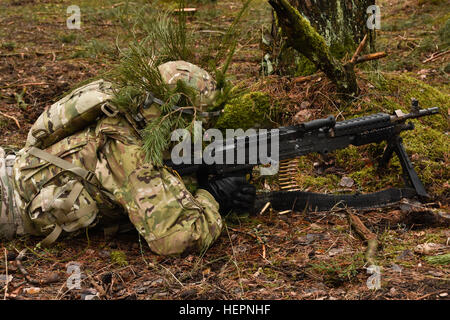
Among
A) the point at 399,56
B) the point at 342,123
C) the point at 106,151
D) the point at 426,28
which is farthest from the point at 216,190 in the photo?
the point at 426,28

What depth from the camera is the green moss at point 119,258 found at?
3350 millimetres

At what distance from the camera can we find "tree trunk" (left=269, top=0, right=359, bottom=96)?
4.07 metres

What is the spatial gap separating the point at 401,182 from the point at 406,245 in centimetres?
114

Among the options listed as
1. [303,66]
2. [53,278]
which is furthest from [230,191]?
[303,66]

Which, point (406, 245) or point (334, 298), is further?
point (406, 245)

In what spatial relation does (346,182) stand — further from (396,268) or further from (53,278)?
(53,278)

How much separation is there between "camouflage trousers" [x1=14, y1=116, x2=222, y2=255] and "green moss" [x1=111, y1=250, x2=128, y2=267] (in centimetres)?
23

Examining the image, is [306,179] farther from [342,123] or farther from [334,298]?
[334,298]

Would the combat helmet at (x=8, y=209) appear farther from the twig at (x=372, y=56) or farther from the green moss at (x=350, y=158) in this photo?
the twig at (x=372, y=56)

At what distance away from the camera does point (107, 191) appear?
342 cm

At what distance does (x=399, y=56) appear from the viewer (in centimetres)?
733

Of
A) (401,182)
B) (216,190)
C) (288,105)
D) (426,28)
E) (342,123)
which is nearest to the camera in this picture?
(216,190)
